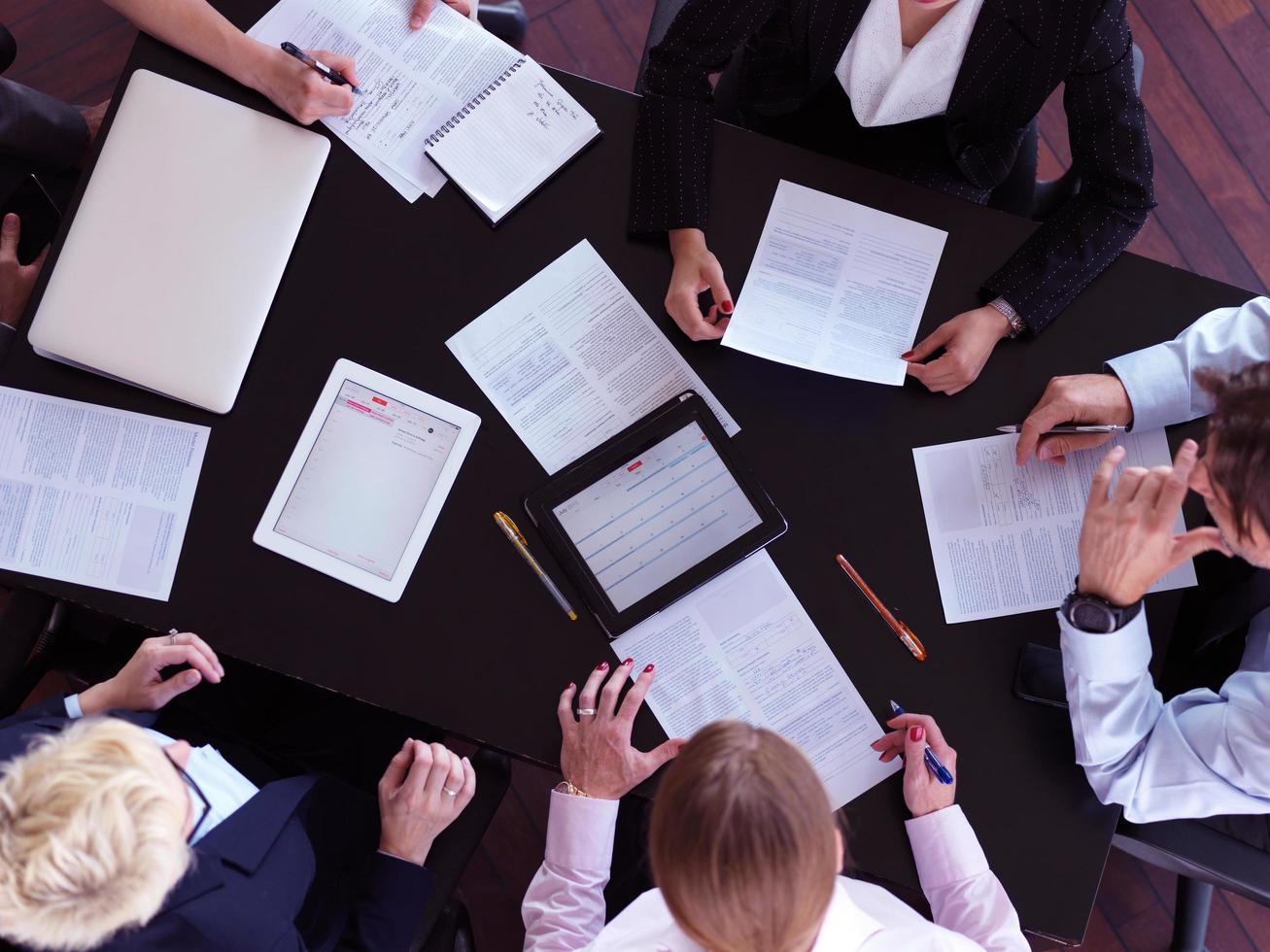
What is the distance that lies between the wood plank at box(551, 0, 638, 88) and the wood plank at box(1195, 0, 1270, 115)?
148cm

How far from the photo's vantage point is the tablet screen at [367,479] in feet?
4.54

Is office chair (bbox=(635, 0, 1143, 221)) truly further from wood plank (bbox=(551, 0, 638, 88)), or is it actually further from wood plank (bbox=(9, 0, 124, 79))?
wood plank (bbox=(9, 0, 124, 79))

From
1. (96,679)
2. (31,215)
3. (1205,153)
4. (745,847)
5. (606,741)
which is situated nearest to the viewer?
(745,847)

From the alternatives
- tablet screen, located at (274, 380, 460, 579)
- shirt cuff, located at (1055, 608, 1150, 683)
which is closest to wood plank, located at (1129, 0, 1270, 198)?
shirt cuff, located at (1055, 608, 1150, 683)

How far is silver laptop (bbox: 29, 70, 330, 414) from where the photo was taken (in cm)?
139

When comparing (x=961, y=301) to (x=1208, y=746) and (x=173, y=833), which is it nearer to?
(x=1208, y=746)

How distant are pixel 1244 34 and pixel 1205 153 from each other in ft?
1.12

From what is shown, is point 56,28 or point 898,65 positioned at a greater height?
point 56,28

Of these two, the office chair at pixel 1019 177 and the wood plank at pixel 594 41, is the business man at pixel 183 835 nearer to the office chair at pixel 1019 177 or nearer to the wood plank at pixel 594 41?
the office chair at pixel 1019 177

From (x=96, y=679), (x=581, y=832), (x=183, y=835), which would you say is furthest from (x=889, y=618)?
(x=96, y=679)

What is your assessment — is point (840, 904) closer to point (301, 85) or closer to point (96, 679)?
point (96, 679)

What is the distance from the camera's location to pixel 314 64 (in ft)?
4.67

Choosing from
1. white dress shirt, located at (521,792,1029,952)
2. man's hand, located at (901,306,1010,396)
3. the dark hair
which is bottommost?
white dress shirt, located at (521,792,1029,952)

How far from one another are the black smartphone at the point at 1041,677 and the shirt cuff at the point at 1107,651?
0.05 metres
